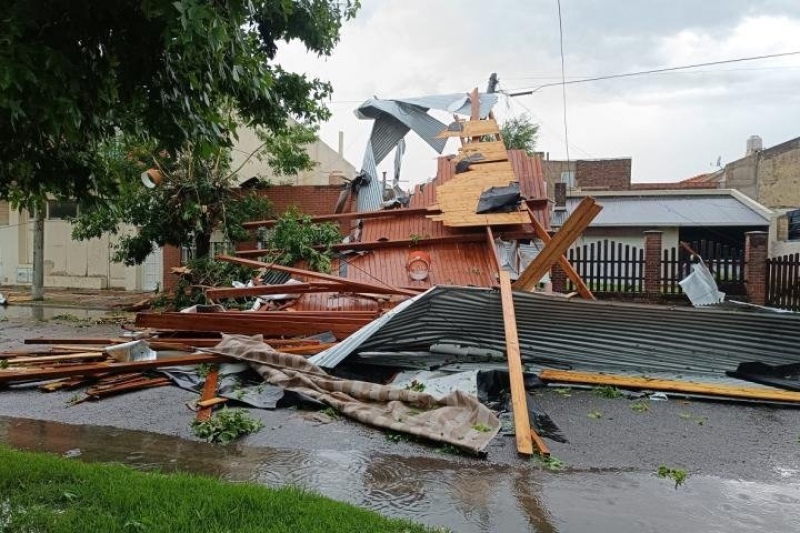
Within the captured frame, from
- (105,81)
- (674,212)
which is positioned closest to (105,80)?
(105,81)

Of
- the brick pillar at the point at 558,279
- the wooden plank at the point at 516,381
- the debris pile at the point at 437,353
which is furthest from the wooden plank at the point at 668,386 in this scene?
the brick pillar at the point at 558,279

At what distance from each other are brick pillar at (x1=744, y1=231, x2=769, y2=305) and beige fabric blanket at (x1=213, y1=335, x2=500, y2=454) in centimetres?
1089

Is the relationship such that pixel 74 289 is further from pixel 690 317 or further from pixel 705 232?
pixel 705 232

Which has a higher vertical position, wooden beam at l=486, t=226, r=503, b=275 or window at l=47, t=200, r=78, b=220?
window at l=47, t=200, r=78, b=220

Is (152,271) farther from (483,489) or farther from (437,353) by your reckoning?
(483,489)

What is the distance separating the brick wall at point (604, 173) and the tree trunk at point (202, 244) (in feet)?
79.3

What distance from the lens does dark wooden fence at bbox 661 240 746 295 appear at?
13.4m

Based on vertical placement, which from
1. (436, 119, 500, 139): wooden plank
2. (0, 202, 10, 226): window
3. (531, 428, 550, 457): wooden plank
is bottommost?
(531, 428, 550, 457): wooden plank

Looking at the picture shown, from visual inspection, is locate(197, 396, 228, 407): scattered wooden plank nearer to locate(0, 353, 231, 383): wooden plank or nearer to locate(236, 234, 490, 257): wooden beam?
locate(0, 353, 231, 383): wooden plank

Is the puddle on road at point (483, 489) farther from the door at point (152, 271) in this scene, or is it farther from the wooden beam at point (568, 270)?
the door at point (152, 271)

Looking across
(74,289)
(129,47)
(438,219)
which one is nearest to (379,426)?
(129,47)

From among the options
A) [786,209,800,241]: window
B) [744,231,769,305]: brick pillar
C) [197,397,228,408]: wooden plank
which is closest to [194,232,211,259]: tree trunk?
[197,397,228,408]: wooden plank

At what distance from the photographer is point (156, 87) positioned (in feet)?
10.4

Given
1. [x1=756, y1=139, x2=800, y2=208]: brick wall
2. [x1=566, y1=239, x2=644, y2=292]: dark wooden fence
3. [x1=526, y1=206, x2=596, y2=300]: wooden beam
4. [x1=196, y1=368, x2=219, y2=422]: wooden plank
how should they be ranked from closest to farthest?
[x1=196, y1=368, x2=219, y2=422]: wooden plank < [x1=526, y1=206, x2=596, y2=300]: wooden beam < [x1=566, y1=239, x2=644, y2=292]: dark wooden fence < [x1=756, y1=139, x2=800, y2=208]: brick wall
